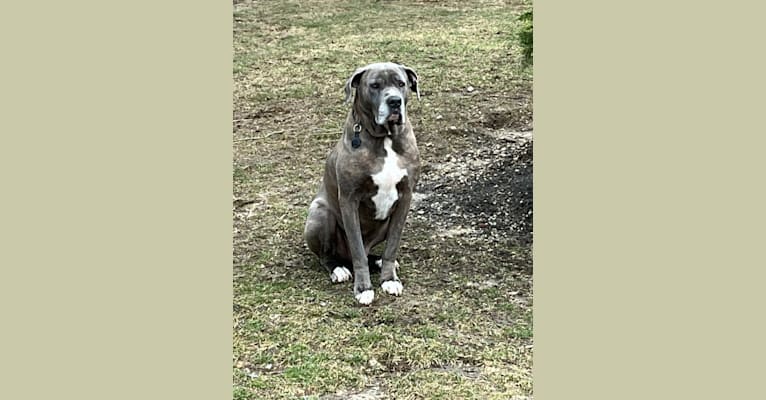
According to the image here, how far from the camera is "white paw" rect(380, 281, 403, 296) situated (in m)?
5.70

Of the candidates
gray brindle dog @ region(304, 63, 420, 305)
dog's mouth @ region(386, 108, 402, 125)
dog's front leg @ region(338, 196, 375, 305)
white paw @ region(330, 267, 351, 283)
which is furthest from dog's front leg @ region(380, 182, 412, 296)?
dog's mouth @ region(386, 108, 402, 125)

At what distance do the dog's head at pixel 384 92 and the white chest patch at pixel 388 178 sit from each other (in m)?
0.21

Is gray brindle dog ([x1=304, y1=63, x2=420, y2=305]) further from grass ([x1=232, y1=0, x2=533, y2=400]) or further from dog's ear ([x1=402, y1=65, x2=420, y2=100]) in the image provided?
grass ([x1=232, y1=0, x2=533, y2=400])

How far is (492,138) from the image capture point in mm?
8570

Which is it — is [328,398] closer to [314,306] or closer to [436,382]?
[436,382]

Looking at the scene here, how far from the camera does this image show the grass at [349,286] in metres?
4.73

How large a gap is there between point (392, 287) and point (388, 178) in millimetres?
659

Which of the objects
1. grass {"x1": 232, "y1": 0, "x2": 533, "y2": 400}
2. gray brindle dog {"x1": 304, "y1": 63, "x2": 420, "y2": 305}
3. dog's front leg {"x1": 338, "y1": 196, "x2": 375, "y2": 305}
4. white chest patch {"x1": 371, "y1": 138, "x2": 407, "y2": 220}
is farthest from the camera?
dog's front leg {"x1": 338, "y1": 196, "x2": 375, "y2": 305}

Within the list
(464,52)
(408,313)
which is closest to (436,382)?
(408,313)

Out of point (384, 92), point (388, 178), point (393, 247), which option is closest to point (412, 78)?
point (384, 92)

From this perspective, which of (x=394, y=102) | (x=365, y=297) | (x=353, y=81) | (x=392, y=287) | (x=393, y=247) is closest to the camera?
(x=394, y=102)

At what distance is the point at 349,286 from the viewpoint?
19.2 ft

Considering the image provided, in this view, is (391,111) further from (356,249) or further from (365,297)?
(365,297)

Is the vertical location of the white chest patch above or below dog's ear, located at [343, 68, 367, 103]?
below
